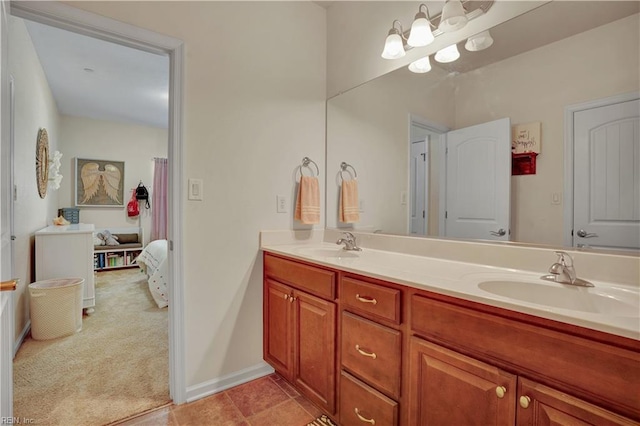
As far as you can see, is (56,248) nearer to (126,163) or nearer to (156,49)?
(156,49)

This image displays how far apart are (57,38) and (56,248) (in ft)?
6.15

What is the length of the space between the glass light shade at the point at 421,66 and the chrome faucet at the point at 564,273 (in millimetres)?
1139

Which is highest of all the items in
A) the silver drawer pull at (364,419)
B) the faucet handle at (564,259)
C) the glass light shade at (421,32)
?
the glass light shade at (421,32)

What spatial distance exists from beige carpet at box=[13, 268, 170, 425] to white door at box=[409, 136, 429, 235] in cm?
175

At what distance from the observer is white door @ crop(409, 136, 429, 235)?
1.75m

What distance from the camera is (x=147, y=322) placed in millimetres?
2877

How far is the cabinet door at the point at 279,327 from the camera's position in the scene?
68.5 inches

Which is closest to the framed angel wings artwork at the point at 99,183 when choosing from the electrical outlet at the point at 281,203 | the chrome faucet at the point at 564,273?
the electrical outlet at the point at 281,203

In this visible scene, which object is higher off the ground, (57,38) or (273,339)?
(57,38)

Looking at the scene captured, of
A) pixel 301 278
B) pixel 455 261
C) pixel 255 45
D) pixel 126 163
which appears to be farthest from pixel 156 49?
pixel 126 163

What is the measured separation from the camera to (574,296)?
1021 mm

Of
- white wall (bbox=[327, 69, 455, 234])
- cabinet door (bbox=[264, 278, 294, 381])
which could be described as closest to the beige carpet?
cabinet door (bbox=[264, 278, 294, 381])

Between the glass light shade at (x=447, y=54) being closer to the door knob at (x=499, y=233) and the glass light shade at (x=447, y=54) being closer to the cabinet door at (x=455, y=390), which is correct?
the door knob at (x=499, y=233)

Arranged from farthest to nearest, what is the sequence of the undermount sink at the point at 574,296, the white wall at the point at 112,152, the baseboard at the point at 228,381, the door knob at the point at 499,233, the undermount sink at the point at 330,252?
the white wall at the point at 112,152 → the undermount sink at the point at 330,252 → the baseboard at the point at 228,381 → the door knob at the point at 499,233 → the undermount sink at the point at 574,296
